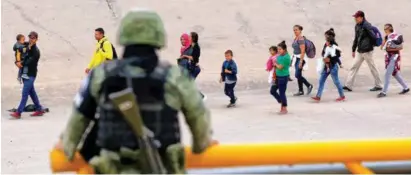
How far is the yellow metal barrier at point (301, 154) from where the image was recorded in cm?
309

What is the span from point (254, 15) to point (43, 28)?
5.16 m

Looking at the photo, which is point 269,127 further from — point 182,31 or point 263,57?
point 182,31

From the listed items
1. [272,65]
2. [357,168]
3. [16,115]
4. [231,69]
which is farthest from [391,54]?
[357,168]

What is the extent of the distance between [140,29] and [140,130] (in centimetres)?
42

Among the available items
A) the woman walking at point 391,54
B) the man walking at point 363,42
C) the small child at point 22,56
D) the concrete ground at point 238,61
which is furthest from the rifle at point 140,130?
the man walking at point 363,42

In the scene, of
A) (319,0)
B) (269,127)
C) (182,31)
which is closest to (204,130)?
(269,127)

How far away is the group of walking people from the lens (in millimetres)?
10070

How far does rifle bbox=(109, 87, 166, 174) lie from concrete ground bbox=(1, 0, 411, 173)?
4565mm

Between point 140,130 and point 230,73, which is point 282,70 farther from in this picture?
point 140,130

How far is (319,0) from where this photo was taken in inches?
744

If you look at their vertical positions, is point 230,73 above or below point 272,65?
below

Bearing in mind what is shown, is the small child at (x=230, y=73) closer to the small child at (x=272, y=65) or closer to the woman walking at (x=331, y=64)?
the small child at (x=272, y=65)

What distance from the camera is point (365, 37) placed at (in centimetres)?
1158

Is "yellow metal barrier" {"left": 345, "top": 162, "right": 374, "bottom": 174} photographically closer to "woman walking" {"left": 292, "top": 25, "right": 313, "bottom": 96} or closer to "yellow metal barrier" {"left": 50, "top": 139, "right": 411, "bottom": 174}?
"yellow metal barrier" {"left": 50, "top": 139, "right": 411, "bottom": 174}
